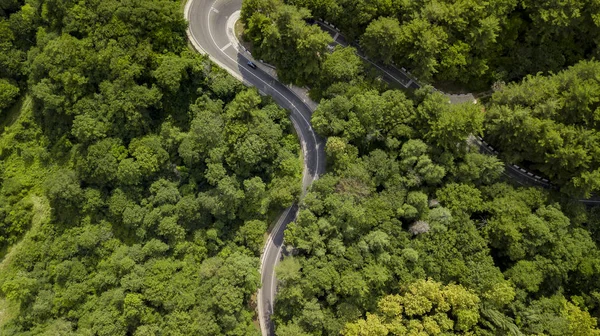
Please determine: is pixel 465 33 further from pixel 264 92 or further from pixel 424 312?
pixel 424 312

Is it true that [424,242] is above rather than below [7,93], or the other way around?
above

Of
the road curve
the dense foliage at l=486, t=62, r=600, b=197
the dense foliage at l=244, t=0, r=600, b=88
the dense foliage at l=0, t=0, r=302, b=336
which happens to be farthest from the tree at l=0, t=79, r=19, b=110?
the dense foliage at l=486, t=62, r=600, b=197

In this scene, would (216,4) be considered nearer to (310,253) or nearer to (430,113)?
(430,113)

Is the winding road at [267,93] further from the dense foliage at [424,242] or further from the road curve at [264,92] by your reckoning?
the dense foliage at [424,242]

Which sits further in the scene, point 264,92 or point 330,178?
point 264,92

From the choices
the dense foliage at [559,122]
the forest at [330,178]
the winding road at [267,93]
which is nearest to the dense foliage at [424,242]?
the forest at [330,178]

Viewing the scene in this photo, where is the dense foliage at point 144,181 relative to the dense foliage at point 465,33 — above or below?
below

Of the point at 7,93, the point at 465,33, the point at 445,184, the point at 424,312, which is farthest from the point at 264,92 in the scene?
the point at 7,93
